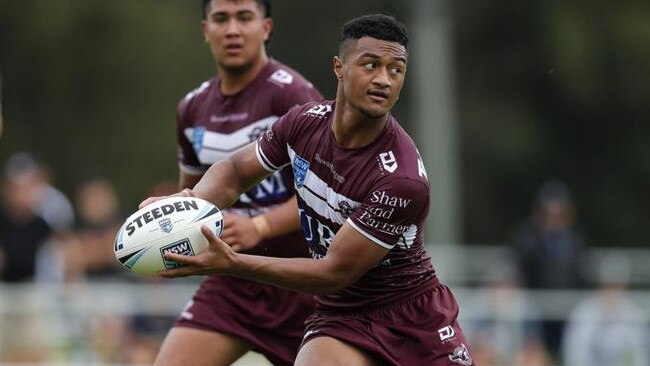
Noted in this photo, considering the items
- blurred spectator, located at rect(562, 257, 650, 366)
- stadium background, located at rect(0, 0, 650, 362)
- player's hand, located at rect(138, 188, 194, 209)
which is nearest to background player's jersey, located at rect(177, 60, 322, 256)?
player's hand, located at rect(138, 188, 194, 209)

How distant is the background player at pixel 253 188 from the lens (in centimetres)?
920

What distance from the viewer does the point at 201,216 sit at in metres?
7.80

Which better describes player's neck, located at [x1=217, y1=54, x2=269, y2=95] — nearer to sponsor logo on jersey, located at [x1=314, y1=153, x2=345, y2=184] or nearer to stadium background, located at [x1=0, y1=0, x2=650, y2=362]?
sponsor logo on jersey, located at [x1=314, y1=153, x2=345, y2=184]

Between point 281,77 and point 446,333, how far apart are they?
202 cm

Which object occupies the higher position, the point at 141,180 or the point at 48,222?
the point at 48,222

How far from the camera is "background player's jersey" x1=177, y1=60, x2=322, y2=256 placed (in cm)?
926

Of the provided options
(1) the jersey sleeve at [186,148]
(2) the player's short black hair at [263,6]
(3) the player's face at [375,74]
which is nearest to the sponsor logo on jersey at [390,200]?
(3) the player's face at [375,74]

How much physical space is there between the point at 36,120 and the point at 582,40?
414 inches

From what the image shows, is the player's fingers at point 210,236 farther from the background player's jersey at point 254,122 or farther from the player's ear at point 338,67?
the background player's jersey at point 254,122

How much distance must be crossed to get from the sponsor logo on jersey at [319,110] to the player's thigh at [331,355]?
3.70 feet

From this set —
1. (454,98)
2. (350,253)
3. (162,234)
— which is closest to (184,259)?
(162,234)

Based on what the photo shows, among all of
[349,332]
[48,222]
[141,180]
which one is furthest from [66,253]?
[141,180]

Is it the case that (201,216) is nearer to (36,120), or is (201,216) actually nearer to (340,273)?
(340,273)

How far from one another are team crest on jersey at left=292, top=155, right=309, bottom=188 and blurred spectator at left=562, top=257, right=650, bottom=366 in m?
7.51
